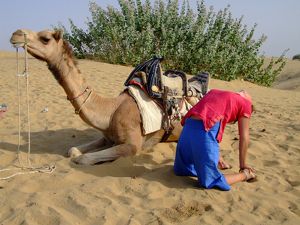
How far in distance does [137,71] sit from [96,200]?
2208 millimetres

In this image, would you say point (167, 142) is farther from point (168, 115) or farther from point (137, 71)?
point (137, 71)

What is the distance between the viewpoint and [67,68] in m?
5.00

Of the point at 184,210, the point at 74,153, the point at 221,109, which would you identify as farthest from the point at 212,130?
the point at 74,153

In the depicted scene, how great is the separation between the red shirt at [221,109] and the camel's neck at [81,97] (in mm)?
1352

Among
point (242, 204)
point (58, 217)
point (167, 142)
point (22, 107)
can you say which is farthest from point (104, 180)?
point (22, 107)

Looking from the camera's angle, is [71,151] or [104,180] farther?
[71,151]

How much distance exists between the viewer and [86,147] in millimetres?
5500

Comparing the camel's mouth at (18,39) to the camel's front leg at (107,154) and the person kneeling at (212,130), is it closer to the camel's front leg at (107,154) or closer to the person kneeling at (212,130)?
the camel's front leg at (107,154)

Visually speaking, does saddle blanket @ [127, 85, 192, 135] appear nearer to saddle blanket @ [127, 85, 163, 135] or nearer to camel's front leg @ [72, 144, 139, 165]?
saddle blanket @ [127, 85, 163, 135]

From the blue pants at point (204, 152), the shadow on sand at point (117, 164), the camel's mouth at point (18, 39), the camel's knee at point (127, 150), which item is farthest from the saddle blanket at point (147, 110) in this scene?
the camel's mouth at point (18, 39)

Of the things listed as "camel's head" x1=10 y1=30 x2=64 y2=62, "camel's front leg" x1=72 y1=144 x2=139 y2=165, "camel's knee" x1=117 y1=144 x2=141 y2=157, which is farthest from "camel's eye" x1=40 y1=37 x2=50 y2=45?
"camel's knee" x1=117 y1=144 x2=141 y2=157

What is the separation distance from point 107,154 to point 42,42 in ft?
4.74

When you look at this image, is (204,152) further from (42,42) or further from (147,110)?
(42,42)

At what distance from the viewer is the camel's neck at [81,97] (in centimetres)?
498
